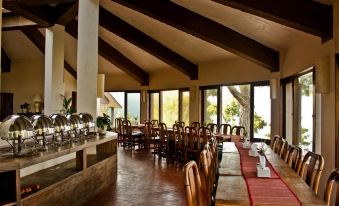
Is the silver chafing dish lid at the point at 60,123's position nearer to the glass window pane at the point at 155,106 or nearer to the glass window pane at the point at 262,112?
the glass window pane at the point at 262,112

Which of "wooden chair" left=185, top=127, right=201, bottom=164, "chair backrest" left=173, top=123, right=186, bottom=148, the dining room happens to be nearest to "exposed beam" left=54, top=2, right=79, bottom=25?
the dining room

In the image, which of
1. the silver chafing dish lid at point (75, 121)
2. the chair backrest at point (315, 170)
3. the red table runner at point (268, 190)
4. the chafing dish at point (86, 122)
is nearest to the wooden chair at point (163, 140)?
the chafing dish at point (86, 122)

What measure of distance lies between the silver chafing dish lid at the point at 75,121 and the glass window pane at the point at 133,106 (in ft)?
24.5

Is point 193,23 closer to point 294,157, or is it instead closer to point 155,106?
point 294,157

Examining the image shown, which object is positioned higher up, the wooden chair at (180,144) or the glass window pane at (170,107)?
the glass window pane at (170,107)

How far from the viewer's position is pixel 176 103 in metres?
11.0

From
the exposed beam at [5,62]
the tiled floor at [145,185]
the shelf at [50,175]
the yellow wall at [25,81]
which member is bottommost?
the tiled floor at [145,185]

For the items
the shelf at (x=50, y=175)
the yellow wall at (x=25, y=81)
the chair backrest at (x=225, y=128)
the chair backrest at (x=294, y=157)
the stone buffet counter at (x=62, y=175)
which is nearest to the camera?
the stone buffet counter at (x=62, y=175)

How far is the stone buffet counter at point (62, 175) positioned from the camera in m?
2.82

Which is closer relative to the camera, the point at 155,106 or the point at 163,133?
the point at 163,133

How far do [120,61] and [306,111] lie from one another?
711 centimetres

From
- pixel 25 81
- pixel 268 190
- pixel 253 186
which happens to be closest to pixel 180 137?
pixel 253 186

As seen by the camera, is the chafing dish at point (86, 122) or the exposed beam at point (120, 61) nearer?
the chafing dish at point (86, 122)

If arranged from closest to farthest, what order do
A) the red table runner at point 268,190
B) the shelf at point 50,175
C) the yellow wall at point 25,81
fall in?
1. the red table runner at point 268,190
2. the shelf at point 50,175
3. the yellow wall at point 25,81
